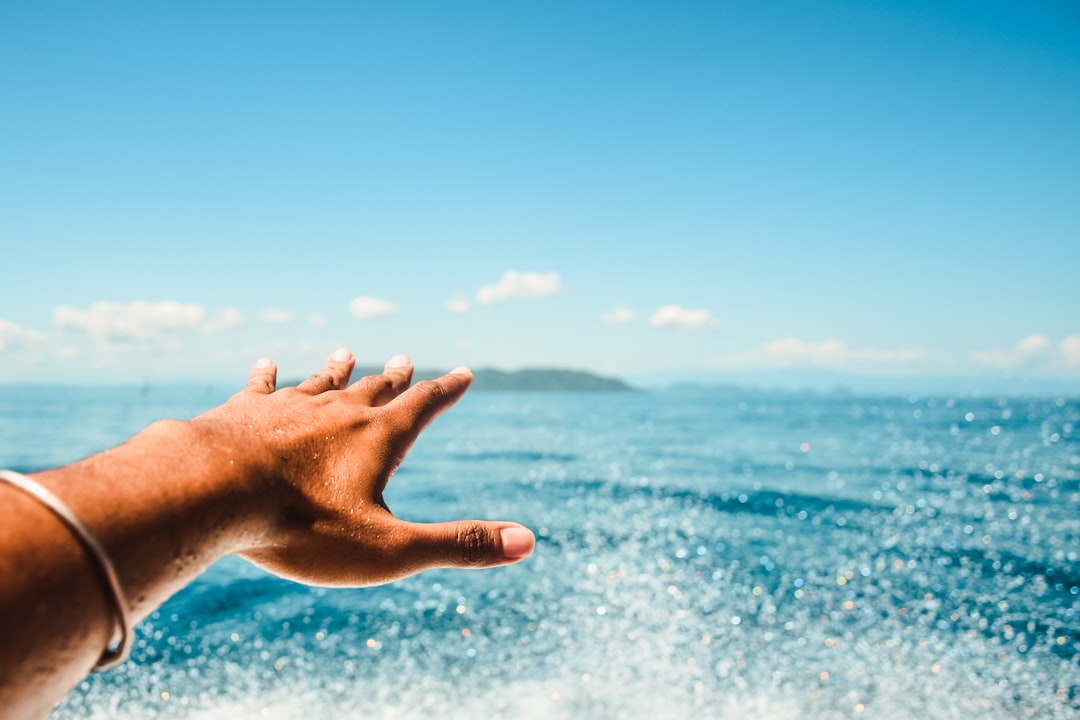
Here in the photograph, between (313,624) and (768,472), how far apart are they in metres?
17.3

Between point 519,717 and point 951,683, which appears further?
point 951,683

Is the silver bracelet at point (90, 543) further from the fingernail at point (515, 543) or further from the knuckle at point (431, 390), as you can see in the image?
the knuckle at point (431, 390)

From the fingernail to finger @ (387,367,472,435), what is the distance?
1.44 feet

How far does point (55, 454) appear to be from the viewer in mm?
25000

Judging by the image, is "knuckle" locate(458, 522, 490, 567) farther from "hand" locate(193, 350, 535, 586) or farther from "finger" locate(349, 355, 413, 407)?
"finger" locate(349, 355, 413, 407)

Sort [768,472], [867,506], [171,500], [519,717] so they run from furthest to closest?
[768,472] < [867,506] < [519,717] < [171,500]

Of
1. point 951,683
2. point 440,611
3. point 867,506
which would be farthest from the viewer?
point 867,506

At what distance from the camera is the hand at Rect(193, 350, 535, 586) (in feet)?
5.27

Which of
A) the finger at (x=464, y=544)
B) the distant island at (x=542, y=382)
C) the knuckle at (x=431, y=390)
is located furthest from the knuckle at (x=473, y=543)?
the distant island at (x=542, y=382)

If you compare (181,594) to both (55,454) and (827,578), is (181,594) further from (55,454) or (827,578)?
(55,454)

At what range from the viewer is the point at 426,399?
7.27 feet

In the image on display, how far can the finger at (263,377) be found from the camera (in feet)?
7.47

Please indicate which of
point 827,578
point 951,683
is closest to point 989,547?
point 827,578

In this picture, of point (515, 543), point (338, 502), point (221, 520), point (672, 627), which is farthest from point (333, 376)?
point (672, 627)
